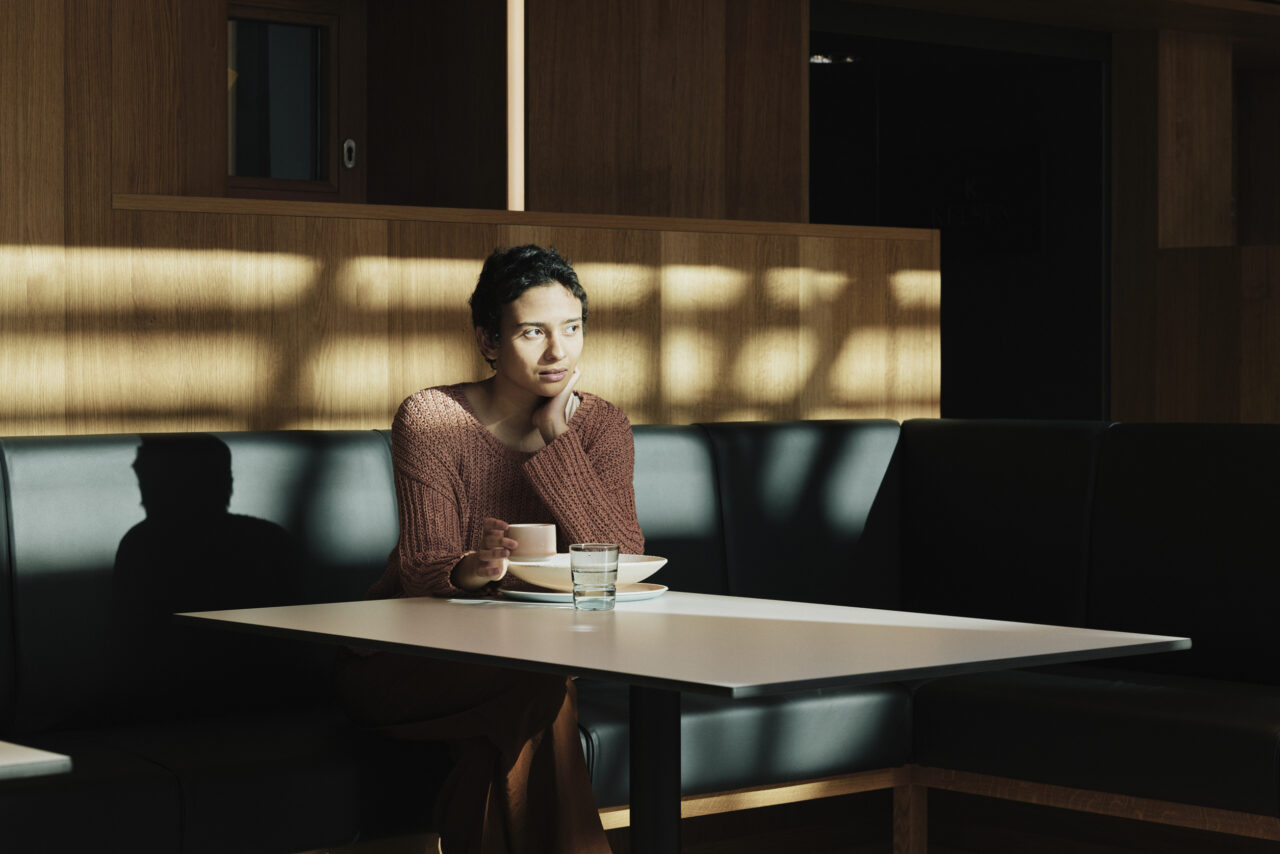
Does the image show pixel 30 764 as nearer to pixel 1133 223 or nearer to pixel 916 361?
pixel 916 361

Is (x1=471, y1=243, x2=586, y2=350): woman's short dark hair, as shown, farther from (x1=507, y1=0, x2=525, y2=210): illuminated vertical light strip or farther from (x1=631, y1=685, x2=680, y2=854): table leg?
(x1=507, y1=0, x2=525, y2=210): illuminated vertical light strip

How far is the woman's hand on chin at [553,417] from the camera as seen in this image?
122 inches

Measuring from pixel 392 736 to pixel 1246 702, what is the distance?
4.95 feet

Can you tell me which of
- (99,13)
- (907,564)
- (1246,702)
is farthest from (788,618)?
(99,13)

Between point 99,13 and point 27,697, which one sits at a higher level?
point 99,13

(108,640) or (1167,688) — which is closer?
(108,640)

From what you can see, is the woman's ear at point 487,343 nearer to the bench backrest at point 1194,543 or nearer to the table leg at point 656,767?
the table leg at point 656,767

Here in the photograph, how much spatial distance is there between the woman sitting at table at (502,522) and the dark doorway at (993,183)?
13.3ft

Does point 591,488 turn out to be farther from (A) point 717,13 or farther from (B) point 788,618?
(A) point 717,13

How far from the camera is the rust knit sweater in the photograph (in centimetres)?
289

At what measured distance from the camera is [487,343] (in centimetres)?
314

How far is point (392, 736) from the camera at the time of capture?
9.48 feet

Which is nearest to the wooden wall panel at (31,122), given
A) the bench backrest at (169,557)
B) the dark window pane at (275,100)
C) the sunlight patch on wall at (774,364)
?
the bench backrest at (169,557)

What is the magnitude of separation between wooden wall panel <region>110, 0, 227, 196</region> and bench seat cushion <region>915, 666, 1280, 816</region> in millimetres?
1887
